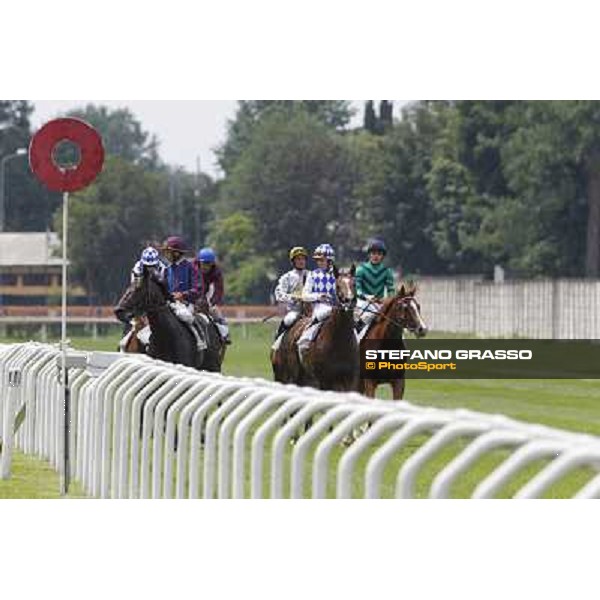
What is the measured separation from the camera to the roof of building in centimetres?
2242

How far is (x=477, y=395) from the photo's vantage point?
2431 cm

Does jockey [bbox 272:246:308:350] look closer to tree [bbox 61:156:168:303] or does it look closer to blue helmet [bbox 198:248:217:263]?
blue helmet [bbox 198:248:217:263]

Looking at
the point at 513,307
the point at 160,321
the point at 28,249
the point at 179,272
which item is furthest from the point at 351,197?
the point at 160,321

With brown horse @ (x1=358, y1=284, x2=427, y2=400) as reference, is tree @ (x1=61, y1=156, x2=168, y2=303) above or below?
above

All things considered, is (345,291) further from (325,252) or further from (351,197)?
A: (351,197)

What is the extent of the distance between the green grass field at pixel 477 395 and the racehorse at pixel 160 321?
6.26ft

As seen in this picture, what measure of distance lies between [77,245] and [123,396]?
13.9 metres

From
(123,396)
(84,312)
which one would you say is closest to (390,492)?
(123,396)

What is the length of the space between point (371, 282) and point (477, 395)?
5748mm

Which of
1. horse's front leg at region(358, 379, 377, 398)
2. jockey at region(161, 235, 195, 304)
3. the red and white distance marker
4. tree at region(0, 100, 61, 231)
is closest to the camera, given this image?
the red and white distance marker

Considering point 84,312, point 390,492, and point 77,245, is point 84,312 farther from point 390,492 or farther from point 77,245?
point 390,492

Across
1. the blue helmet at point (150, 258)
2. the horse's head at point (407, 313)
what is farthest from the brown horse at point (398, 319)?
the blue helmet at point (150, 258)

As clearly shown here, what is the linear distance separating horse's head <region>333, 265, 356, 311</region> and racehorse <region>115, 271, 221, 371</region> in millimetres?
1383

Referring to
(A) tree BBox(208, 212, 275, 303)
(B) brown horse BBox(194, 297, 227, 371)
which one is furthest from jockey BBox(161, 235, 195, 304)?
(A) tree BBox(208, 212, 275, 303)
